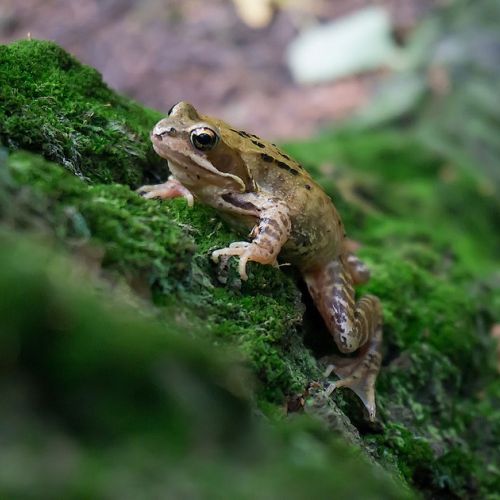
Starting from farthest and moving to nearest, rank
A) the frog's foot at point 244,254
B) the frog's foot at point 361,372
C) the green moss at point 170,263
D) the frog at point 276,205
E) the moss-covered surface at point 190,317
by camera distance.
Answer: the frog at point 276,205 < the frog's foot at point 361,372 < the frog's foot at point 244,254 < the green moss at point 170,263 < the moss-covered surface at point 190,317

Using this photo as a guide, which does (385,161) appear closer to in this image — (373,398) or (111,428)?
(373,398)

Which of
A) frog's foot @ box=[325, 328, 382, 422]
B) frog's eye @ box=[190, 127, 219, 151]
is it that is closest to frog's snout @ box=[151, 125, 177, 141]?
frog's eye @ box=[190, 127, 219, 151]

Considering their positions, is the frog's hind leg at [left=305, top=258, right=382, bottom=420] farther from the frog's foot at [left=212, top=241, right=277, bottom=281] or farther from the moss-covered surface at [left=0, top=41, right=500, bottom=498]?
the frog's foot at [left=212, top=241, right=277, bottom=281]

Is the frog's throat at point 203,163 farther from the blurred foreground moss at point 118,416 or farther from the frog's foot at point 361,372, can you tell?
the blurred foreground moss at point 118,416

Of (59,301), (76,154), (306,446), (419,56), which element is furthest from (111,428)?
(419,56)

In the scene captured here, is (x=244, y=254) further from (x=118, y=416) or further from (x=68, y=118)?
(x=118, y=416)

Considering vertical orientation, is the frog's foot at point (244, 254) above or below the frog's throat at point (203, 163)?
below

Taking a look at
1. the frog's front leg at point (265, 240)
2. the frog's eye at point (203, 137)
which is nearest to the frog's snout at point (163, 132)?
the frog's eye at point (203, 137)
